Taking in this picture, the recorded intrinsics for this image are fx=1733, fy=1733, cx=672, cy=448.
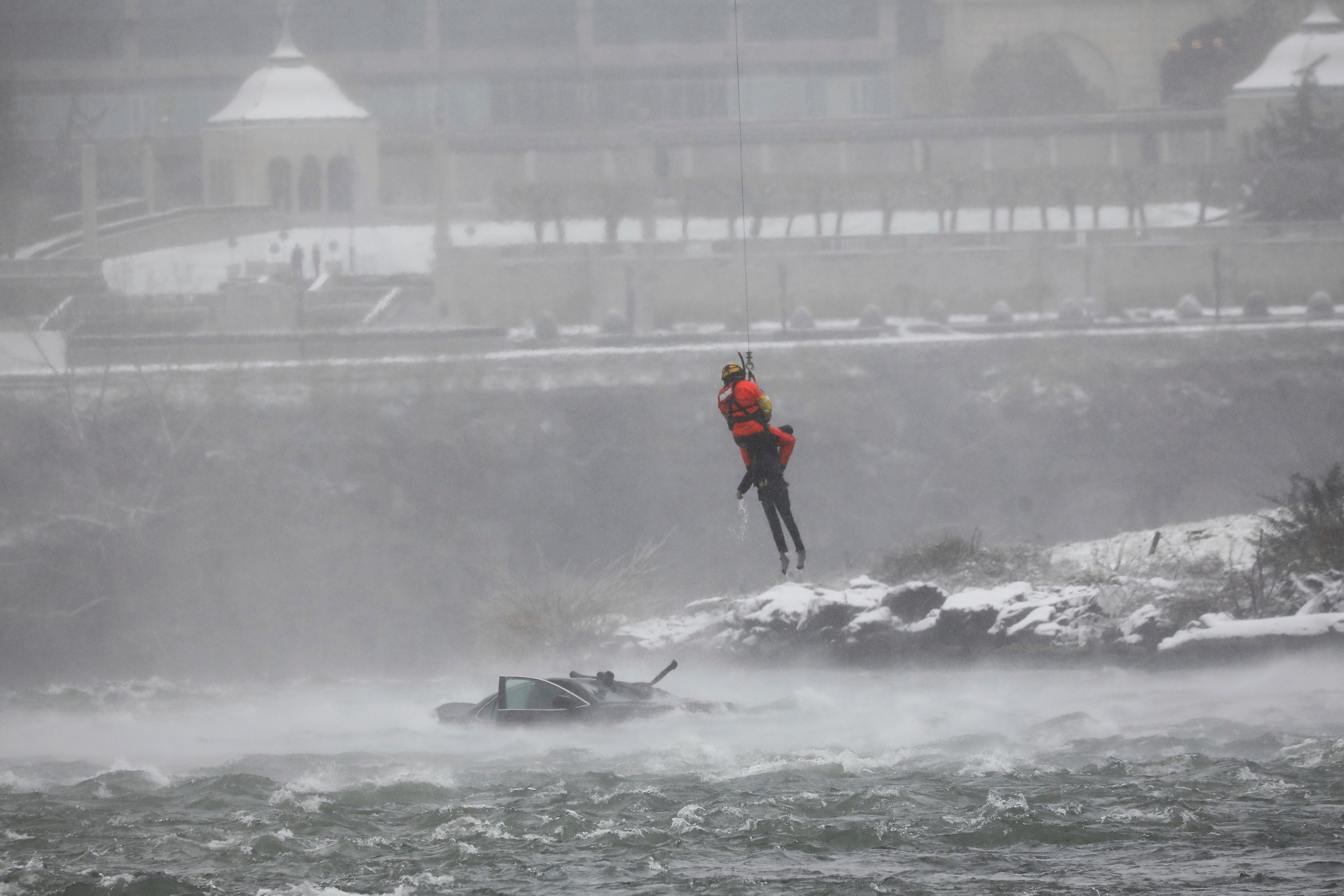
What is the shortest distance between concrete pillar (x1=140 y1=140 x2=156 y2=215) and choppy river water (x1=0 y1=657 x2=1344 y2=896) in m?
58.5

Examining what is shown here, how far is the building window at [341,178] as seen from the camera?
86.4m

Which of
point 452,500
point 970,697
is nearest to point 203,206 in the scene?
point 452,500

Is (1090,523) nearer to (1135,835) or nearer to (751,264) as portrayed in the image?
(751,264)

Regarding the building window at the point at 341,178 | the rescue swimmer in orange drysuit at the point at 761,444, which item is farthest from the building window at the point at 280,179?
the rescue swimmer in orange drysuit at the point at 761,444

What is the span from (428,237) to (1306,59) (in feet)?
145

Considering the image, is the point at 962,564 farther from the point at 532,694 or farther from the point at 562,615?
the point at 532,694

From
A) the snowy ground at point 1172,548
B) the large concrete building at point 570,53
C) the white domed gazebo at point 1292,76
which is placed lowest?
the snowy ground at point 1172,548

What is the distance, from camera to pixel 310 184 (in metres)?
87.0

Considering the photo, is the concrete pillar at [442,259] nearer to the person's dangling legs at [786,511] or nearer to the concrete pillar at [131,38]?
the concrete pillar at [131,38]

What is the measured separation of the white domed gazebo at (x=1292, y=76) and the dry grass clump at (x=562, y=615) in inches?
2081

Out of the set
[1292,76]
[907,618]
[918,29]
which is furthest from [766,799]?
[918,29]

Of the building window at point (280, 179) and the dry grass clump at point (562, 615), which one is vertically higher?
the building window at point (280, 179)

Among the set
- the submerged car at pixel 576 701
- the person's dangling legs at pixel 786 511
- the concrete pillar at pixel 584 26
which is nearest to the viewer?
the person's dangling legs at pixel 786 511

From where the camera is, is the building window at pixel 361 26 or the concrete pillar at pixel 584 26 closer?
the building window at pixel 361 26
